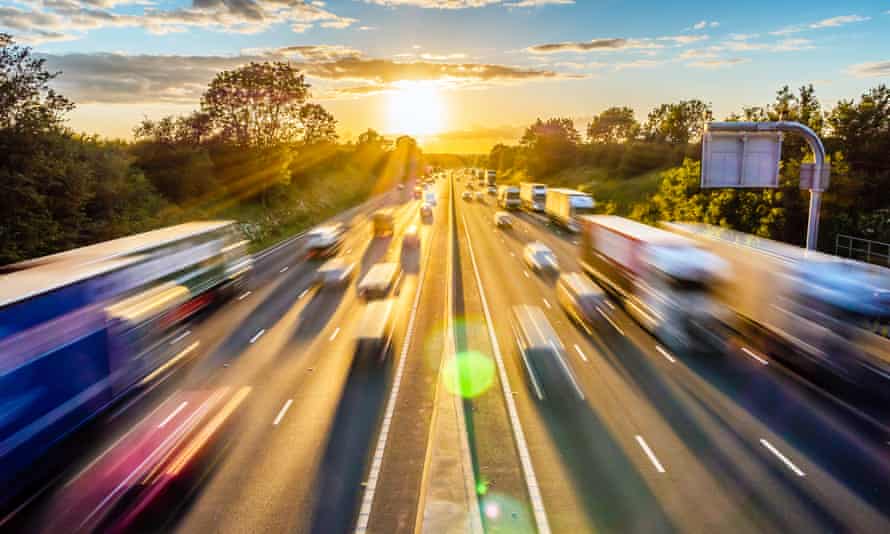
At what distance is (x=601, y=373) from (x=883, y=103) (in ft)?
131

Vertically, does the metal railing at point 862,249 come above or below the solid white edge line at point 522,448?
above

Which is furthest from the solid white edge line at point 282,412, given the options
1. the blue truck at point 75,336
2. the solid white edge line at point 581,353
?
the solid white edge line at point 581,353

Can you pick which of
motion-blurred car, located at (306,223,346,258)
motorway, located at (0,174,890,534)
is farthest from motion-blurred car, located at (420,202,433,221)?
motorway, located at (0,174,890,534)

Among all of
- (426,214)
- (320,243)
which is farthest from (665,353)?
(426,214)

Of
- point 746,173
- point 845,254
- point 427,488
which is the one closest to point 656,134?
point 845,254

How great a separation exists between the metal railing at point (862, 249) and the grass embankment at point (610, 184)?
2971 centimetres

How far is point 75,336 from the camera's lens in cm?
1435

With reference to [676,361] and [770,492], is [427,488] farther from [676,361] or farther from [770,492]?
[676,361]

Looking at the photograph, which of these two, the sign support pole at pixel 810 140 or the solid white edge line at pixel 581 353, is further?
the sign support pole at pixel 810 140

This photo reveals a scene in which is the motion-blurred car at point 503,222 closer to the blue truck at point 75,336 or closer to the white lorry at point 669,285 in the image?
the white lorry at point 669,285

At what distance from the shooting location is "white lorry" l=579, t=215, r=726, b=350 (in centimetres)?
2103

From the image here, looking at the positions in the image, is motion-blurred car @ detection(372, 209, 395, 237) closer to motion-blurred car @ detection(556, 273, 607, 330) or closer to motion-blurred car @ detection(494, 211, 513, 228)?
motion-blurred car @ detection(494, 211, 513, 228)

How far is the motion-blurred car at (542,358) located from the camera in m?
18.1

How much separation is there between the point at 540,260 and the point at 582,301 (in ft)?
39.0
